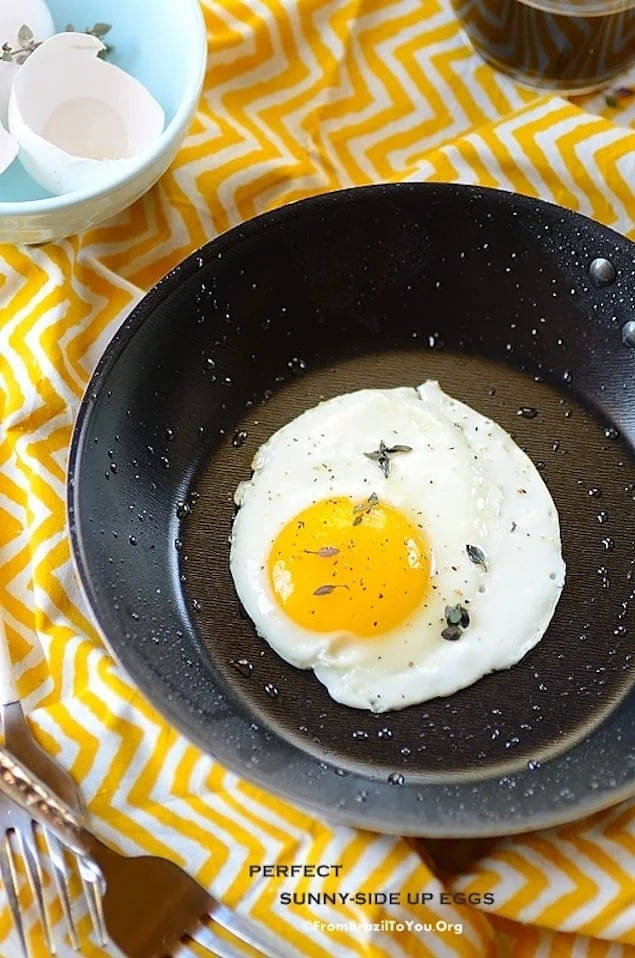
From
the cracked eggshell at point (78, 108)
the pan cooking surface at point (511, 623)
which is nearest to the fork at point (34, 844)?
the pan cooking surface at point (511, 623)

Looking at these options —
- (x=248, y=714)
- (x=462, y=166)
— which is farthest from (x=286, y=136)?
(x=248, y=714)

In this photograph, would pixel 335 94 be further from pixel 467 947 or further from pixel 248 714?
pixel 467 947

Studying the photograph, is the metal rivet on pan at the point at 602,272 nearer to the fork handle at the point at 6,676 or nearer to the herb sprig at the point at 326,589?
the herb sprig at the point at 326,589

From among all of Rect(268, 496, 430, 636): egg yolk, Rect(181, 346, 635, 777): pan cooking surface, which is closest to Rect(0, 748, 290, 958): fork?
Rect(181, 346, 635, 777): pan cooking surface

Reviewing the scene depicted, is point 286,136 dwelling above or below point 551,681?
above

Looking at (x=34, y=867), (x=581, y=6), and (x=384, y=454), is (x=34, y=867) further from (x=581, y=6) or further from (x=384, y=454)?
(x=581, y=6)

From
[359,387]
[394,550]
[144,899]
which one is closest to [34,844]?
[144,899]
